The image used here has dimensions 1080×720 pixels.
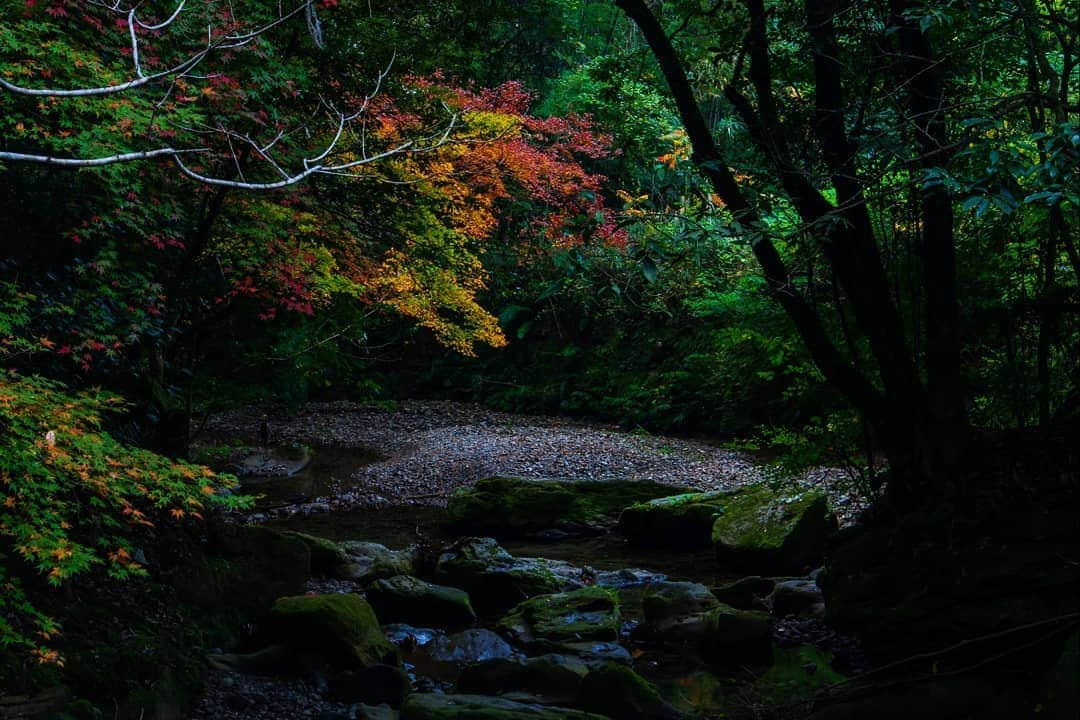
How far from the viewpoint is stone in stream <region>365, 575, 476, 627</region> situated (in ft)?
23.2

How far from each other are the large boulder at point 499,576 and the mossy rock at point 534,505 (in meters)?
2.06

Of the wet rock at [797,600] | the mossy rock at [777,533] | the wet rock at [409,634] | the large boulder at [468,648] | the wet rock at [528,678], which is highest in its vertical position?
the mossy rock at [777,533]

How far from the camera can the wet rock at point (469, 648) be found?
20.6ft

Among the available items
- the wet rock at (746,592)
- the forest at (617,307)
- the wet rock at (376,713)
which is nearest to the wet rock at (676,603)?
the forest at (617,307)

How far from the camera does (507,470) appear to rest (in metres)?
13.8

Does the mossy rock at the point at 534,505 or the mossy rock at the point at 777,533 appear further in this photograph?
the mossy rock at the point at 534,505

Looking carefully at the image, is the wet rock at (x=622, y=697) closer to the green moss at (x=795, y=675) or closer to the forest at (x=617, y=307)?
the forest at (x=617, y=307)

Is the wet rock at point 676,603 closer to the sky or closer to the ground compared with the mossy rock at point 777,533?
closer to the ground

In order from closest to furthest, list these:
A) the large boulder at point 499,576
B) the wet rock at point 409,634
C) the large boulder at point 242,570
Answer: the large boulder at point 242,570
the wet rock at point 409,634
the large boulder at point 499,576

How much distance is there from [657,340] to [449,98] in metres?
10.8

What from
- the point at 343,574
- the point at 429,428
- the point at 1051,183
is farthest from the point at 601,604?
the point at 429,428

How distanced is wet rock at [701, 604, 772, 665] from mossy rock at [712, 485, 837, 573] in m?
1.87

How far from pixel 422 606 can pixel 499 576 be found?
2.98 feet

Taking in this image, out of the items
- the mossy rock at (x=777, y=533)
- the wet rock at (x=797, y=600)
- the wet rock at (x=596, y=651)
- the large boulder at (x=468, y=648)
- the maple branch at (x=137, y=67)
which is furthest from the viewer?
the mossy rock at (x=777, y=533)
